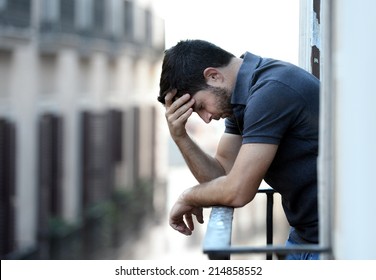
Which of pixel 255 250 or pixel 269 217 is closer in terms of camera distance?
pixel 255 250

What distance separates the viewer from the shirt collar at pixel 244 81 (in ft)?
9.86

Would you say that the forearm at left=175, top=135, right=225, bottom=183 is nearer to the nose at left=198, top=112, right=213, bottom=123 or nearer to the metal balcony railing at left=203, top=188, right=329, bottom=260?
the nose at left=198, top=112, right=213, bottom=123

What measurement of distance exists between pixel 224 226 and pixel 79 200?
14.5 metres

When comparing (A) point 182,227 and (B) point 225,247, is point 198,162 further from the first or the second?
(B) point 225,247

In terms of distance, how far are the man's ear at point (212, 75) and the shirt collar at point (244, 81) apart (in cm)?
6

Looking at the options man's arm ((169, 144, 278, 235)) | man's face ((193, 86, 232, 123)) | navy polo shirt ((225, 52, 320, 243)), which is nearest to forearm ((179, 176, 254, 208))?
man's arm ((169, 144, 278, 235))

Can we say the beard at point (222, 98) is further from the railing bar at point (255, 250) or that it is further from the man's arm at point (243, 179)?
the railing bar at point (255, 250)

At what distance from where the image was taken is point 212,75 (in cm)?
308

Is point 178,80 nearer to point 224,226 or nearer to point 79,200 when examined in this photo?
point 224,226

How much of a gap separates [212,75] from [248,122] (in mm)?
323

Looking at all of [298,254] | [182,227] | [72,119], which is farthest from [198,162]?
[72,119]

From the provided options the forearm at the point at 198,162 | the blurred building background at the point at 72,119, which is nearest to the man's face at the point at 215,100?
the forearm at the point at 198,162

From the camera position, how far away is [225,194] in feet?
9.18

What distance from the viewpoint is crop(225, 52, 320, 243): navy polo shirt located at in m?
2.80
